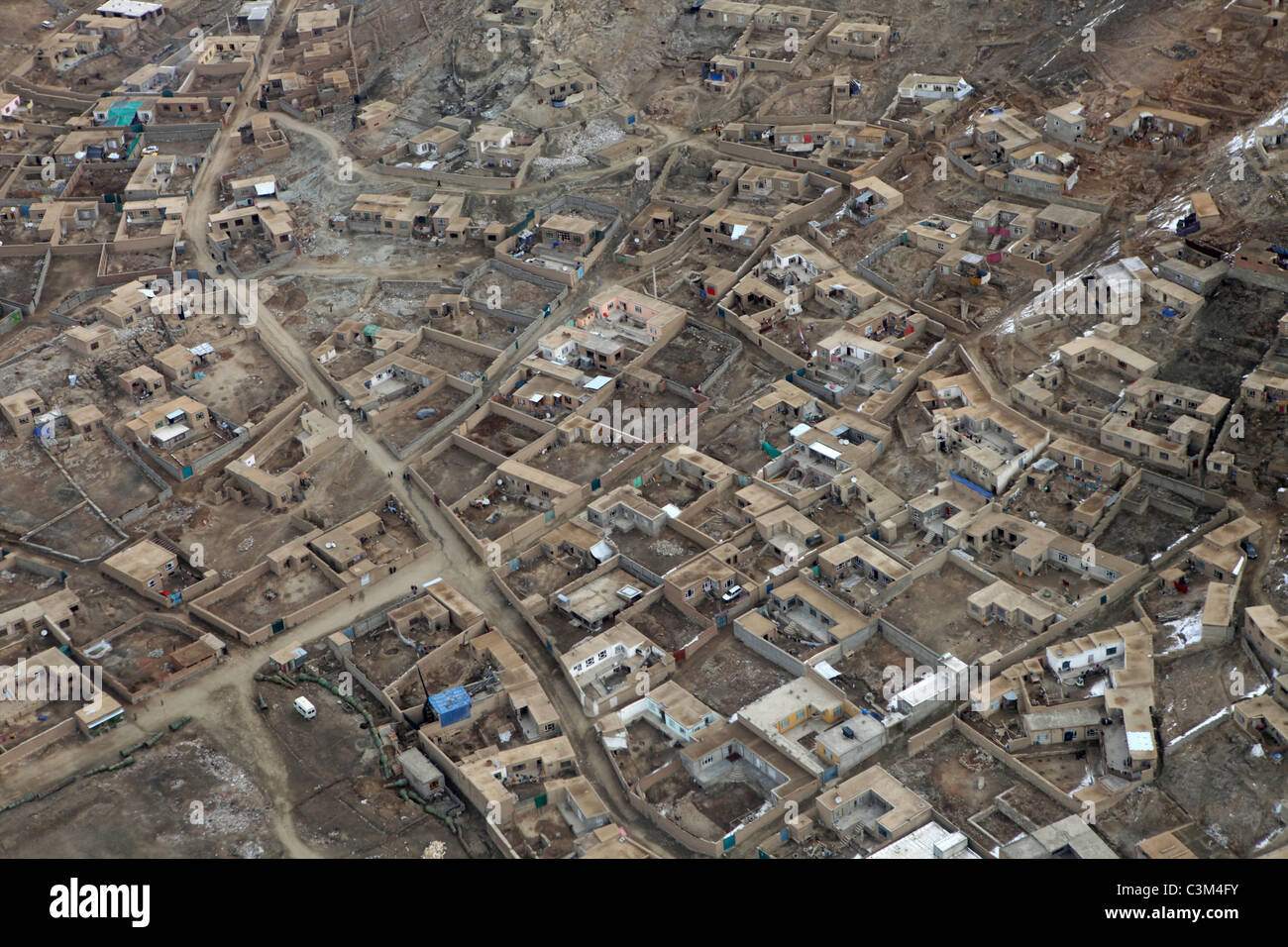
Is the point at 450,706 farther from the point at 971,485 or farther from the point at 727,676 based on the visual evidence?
the point at 971,485

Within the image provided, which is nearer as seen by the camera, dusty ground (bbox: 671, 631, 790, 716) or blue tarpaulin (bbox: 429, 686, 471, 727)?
blue tarpaulin (bbox: 429, 686, 471, 727)

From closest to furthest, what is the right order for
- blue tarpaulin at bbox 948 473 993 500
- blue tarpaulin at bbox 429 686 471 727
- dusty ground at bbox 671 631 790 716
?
blue tarpaulin at bbox 429 686 471 727
dusty ground at bbox 671 631 790 716
blue tarpaulin at bbox 948 473 993 500

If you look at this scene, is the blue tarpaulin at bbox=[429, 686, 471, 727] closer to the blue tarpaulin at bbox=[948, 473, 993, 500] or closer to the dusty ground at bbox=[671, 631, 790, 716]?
the dusty ground at bbox=[671, 631, 790, 716]

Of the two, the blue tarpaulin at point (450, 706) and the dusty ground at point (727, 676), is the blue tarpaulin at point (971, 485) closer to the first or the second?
the dusty ground at point (727, 676)

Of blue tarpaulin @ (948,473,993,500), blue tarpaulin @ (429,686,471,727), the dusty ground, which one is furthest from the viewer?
blue tarpaulin @ (948,473,993,500)

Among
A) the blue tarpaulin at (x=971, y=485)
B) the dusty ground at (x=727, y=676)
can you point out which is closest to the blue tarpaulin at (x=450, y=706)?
the dusty ground at (x=727, y=676)

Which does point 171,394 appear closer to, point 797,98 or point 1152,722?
point 797,98

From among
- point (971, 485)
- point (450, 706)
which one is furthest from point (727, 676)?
point (971, 485)

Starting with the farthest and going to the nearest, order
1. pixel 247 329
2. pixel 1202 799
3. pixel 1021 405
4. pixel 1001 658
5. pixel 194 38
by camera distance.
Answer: pixel 194 38 → pixel 247 329 → pixel 1021 405 → pixel 1001 658 → pixel 1202 799

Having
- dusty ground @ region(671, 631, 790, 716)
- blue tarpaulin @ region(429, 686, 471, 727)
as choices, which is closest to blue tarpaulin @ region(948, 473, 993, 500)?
dusty ground @ region(671, 631, 790, 716)

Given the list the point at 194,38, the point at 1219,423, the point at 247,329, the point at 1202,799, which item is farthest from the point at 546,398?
the point at 194,38

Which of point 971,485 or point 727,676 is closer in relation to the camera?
point 727,676
